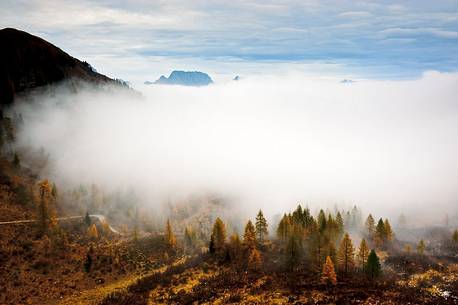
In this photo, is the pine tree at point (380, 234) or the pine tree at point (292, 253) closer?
the pine tree at point (292, 253)

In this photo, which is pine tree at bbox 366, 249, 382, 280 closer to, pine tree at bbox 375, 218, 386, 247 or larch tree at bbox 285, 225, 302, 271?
larch tree at bbox 285, 225, 302, 271

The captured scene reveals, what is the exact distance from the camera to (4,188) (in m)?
175

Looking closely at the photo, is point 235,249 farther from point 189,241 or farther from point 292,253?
point 189,241

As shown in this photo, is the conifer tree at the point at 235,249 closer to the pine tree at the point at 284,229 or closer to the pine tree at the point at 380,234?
the pine tree at the point at 284,229

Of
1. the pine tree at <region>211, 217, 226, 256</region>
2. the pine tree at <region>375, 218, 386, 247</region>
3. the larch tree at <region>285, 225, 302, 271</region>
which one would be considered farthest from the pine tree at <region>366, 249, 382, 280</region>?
the pine tree at <region>375, 218, 386, 247</region>

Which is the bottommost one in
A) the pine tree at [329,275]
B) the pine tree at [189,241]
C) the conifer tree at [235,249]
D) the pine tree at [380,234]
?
the pine tree at [189,241]

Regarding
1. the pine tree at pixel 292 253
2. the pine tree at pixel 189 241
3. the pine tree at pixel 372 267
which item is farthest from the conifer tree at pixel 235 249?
the pine tree at pixel 189 241

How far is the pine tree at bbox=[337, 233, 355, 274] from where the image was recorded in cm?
9806

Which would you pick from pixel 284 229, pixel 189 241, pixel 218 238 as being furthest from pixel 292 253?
pixel 189 241

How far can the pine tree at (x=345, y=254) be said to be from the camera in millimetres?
98062

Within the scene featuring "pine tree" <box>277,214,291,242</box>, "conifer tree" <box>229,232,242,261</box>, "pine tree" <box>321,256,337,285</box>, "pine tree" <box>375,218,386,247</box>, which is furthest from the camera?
"pine tree" <box>375,218,386,247</box>

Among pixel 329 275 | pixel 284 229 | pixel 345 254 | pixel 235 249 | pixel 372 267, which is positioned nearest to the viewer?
pixel 329 275

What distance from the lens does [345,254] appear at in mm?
99000

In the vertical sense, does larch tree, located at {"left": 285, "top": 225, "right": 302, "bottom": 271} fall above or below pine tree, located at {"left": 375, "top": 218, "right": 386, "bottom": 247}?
above
